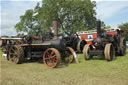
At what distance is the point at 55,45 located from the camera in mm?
6801

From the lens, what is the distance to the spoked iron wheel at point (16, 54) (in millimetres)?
7188

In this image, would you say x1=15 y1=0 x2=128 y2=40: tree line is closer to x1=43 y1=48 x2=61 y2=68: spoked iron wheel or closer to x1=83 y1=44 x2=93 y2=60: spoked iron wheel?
x1=83 y1=44 x2=93 y2=60: spoked iron wheel

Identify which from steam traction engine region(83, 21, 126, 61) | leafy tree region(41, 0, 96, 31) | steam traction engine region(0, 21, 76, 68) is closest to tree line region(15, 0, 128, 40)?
leafy tree region(41, 0, 96, 31)

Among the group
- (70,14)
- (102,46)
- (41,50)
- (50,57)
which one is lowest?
(50,57)

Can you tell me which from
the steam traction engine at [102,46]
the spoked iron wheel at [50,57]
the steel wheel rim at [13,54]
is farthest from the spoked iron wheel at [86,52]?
the steel wheel rim at [13,54]

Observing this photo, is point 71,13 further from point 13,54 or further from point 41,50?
point 13,54

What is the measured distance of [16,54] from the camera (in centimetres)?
741

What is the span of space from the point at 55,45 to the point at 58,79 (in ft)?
8.56

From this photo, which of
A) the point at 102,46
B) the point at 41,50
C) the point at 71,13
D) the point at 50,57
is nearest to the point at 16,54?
the point at 41,50

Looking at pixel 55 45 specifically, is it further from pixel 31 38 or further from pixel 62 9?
pixel 62 9

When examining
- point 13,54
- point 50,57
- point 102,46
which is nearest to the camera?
point 50,57

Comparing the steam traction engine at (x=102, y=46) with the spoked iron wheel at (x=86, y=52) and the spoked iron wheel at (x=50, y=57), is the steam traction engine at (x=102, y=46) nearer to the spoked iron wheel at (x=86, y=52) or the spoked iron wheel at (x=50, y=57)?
the spoked iron wheel at (x=86, y=52)

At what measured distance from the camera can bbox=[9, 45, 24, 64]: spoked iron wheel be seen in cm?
719

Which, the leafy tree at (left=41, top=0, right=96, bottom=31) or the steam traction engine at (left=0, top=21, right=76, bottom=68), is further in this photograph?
the leafy tree at (left=41, top=0, right=96, bottom=31)
